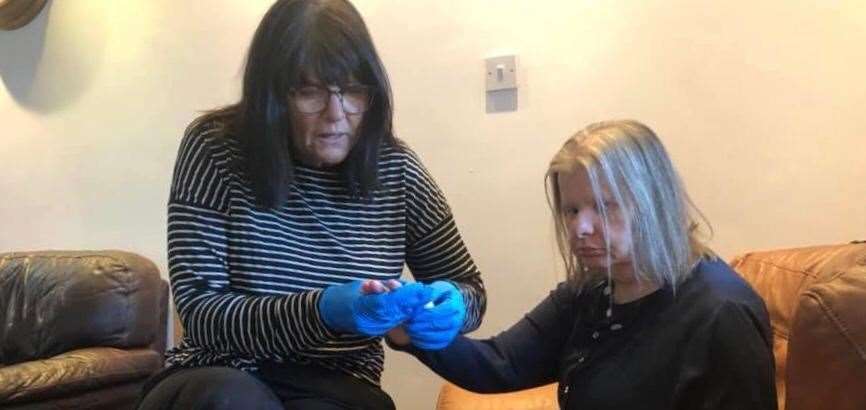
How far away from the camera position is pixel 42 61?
2.74m

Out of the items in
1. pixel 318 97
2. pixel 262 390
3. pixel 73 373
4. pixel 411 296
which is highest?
pixel 318 97

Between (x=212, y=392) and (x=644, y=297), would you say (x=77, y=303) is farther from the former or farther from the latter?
(x=644, y=297)

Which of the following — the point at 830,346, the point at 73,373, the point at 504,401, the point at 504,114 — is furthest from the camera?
the point at 504,114

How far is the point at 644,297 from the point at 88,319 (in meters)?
1.64

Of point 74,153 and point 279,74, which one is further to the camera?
point 74,153

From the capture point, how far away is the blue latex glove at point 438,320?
110 cm

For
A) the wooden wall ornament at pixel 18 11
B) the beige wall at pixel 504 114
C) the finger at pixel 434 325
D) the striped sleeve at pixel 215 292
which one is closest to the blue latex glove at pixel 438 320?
the finger at pixel 434 325

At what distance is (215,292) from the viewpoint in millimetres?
1174

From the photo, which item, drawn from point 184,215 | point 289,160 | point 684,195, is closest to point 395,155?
point 289,160

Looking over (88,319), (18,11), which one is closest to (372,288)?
(88,319)

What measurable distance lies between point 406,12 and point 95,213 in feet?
4.04

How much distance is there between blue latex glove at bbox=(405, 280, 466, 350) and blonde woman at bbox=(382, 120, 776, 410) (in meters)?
0.09

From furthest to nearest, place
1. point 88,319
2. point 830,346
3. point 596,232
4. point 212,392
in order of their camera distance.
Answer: point 88,319, point 596,232, point 212,392, point 830,346

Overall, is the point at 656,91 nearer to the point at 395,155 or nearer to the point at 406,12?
the point at 406,12
